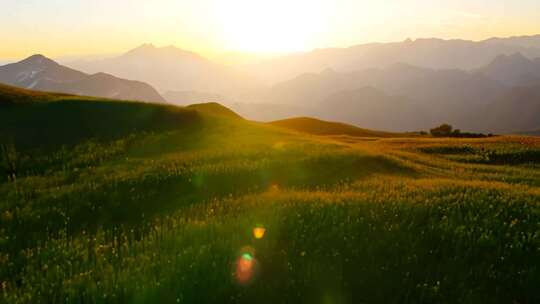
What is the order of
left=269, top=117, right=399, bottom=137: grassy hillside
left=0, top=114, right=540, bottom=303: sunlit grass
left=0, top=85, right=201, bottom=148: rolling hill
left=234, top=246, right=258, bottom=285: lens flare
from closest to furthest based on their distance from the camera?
left=0, top=114, right=540, bottom=303: sunlit grass
left=234, top=246, right=258, bottom=285: lens flare
left=0, top=85, right=201, bottom=148: rolling hill
left=269, top=117, right=399, bottom=137: grassy hillside

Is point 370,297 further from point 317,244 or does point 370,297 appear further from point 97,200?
point 97,200

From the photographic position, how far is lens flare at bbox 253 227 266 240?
10.0m

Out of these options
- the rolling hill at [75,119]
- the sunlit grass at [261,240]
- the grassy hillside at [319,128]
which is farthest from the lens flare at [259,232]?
the grassy hillside at [319,128]

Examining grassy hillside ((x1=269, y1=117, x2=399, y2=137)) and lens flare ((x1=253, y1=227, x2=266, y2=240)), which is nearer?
lens flare ((x1=253, y1=227, x2=266, y2=240))

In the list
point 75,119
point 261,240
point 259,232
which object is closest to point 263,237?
point 261,240

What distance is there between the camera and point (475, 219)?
1080 centimetres

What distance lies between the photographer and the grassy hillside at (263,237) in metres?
8.04

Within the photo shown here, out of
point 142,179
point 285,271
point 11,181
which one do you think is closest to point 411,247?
point 285,271

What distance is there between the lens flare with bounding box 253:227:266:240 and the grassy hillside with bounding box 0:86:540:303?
49 mm

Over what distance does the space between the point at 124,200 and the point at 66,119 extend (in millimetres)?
23168

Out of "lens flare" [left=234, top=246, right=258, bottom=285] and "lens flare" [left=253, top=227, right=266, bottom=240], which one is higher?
"lens flare" [left=253, top=227, right=266, bottom=240]

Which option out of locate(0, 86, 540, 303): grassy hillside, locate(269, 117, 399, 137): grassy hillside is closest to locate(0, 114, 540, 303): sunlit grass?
locate(0, 86, 540, 303): grassy hillside

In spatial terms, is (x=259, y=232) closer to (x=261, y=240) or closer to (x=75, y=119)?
(x=261, y=240)

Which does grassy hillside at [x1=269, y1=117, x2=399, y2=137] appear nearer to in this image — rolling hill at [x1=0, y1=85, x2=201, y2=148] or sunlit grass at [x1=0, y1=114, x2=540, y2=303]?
rolling hill at [x1=0, y1=85, x2=201, y2=148]
